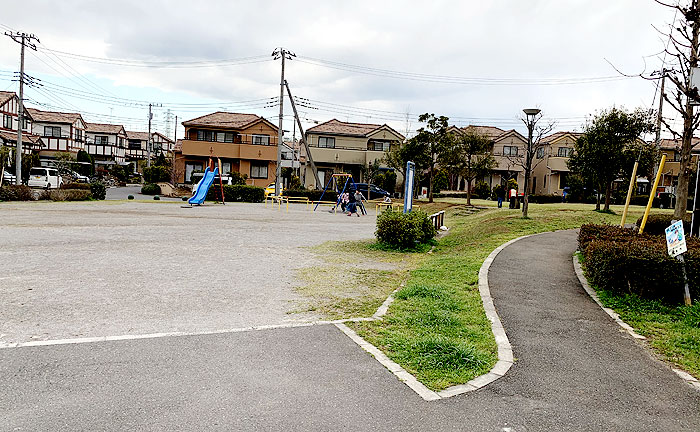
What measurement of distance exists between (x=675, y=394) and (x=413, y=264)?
636cm

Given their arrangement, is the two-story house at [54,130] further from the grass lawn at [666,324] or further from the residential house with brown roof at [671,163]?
the grass lawn at [666,324]

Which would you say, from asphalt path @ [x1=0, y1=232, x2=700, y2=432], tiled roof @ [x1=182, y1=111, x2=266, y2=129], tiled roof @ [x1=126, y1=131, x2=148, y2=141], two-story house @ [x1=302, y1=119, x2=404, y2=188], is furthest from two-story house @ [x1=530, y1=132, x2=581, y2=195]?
tiled roof @ [x1=126, y1=131, x2=148, y2=141]

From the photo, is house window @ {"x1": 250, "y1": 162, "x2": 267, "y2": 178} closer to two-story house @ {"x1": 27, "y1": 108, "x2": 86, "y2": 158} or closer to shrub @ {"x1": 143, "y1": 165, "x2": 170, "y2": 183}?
shrub @ {"x1": 143, "y1": 165, "x2": 170, "y2": 183}

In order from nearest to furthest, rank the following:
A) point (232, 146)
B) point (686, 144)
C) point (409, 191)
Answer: point (686, 144) → point (409, 191) → point (232, 146)

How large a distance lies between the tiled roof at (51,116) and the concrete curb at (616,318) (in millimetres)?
59348

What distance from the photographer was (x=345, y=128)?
45.0 metres

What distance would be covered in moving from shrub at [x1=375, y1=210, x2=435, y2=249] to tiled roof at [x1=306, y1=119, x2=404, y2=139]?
104 feet

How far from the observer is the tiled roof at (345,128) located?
43.8 metres

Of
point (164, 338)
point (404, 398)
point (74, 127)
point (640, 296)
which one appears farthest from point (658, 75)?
point (74, 127)

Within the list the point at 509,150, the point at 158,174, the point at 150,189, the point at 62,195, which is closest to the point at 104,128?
the point at 158,174

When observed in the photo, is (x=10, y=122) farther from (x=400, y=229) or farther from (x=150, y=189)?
(x=400, y=229)

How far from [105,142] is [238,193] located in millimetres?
44310

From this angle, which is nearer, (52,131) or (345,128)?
(345,128)

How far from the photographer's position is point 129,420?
3.38 m
